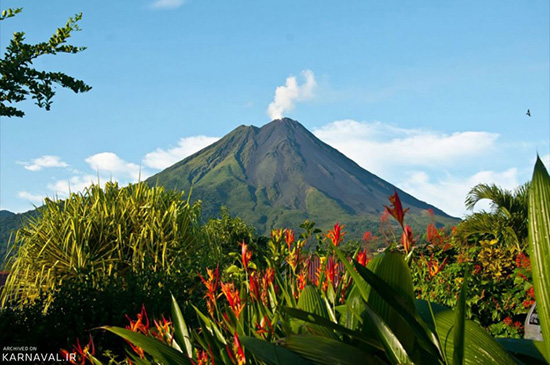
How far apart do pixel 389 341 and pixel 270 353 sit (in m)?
0.32

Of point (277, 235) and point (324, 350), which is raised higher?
point (277, 235)

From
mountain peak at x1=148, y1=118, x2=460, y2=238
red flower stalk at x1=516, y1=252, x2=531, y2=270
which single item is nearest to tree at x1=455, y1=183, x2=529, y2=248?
red flower stalk at x1=516, y1=252, x2=531, y2=270

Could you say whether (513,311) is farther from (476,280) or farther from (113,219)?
(113,219)

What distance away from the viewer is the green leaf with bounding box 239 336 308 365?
130 centimetres

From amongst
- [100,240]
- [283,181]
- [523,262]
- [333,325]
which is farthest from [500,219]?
[283,181]

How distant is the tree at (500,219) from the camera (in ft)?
28.0

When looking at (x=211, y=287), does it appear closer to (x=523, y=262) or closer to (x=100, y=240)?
(x=100, y=240)

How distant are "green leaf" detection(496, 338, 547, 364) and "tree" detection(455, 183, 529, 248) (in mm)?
6858

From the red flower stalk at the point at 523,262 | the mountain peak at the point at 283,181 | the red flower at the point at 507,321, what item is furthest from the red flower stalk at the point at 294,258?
the mountain peak at the point at 283,181

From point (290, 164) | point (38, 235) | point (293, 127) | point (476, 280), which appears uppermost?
point (293, 127)

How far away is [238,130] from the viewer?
16100cm

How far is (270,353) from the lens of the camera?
4.32 feet

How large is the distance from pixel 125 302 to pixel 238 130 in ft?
519

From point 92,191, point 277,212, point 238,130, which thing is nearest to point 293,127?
point 238,130
